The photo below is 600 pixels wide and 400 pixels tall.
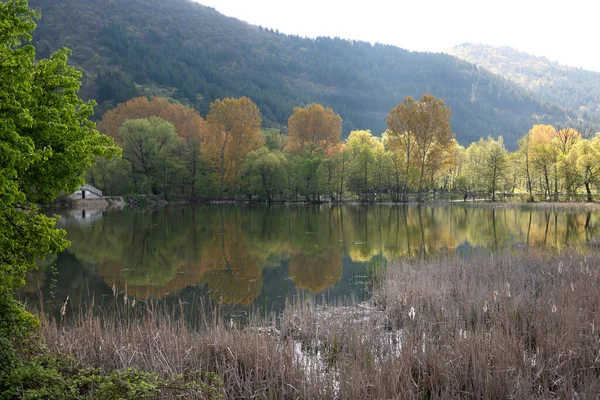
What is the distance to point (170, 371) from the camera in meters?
5.85

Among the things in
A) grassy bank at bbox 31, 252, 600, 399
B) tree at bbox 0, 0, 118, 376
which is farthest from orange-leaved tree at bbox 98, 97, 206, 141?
tree at bbox 0, 0, 118, 376

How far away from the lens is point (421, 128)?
61375 millimetres

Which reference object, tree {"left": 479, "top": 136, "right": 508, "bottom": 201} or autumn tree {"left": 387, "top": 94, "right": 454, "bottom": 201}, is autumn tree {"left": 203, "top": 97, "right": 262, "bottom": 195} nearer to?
autumn tree {"left": 387, "top": 94, "right": 454, "bottom": 201}

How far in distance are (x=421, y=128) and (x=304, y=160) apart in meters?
17.4

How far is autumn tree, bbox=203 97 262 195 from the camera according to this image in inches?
2591

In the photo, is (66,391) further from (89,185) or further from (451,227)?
(89,185)

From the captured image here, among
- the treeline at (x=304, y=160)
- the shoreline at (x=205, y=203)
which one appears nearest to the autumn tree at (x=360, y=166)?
the treeline at (x=304, y=160)

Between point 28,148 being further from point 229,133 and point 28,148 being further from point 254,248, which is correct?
point 229,133

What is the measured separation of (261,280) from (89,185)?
52.7 metres

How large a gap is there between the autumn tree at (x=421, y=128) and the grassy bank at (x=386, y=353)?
54.2 metres

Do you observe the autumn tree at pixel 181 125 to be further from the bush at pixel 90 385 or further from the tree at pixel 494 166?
the bush at pixel 90 385

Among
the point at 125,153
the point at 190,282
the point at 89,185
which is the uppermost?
the point at 125,153

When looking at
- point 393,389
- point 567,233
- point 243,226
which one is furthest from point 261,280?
point 567,233

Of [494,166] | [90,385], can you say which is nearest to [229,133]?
[494,166]
